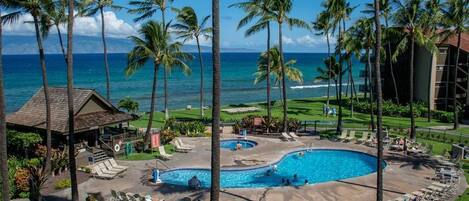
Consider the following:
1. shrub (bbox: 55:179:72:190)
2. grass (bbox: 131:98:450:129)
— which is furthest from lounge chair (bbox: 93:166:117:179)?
grass (bbox: 131:98:450:129)

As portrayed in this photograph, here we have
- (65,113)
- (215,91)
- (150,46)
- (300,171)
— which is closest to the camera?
(215,91)

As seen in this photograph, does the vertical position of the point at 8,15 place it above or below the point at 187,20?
below

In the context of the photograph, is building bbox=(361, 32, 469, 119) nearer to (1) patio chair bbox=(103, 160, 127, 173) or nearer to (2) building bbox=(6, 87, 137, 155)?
(2) building bbox=(6, 87, 137, 155)

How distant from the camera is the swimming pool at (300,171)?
25.2 meters

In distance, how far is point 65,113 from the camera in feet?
94.5

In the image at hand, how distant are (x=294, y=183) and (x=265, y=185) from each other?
67.3 inches

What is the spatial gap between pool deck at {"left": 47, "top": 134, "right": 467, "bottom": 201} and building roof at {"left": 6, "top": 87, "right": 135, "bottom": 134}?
13.9ft

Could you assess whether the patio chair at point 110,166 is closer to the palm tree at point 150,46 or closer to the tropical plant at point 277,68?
the palm tree at point 150,46

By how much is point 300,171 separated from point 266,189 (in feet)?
21.4

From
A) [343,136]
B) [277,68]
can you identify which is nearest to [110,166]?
[343,136]

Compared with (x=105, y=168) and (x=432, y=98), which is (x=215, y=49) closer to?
(x=105, y=168)

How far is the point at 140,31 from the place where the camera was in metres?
30.7

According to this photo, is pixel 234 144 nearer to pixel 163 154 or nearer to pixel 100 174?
pixel 163 154

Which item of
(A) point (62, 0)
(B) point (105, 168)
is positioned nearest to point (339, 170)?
(B) point (105, 168)
